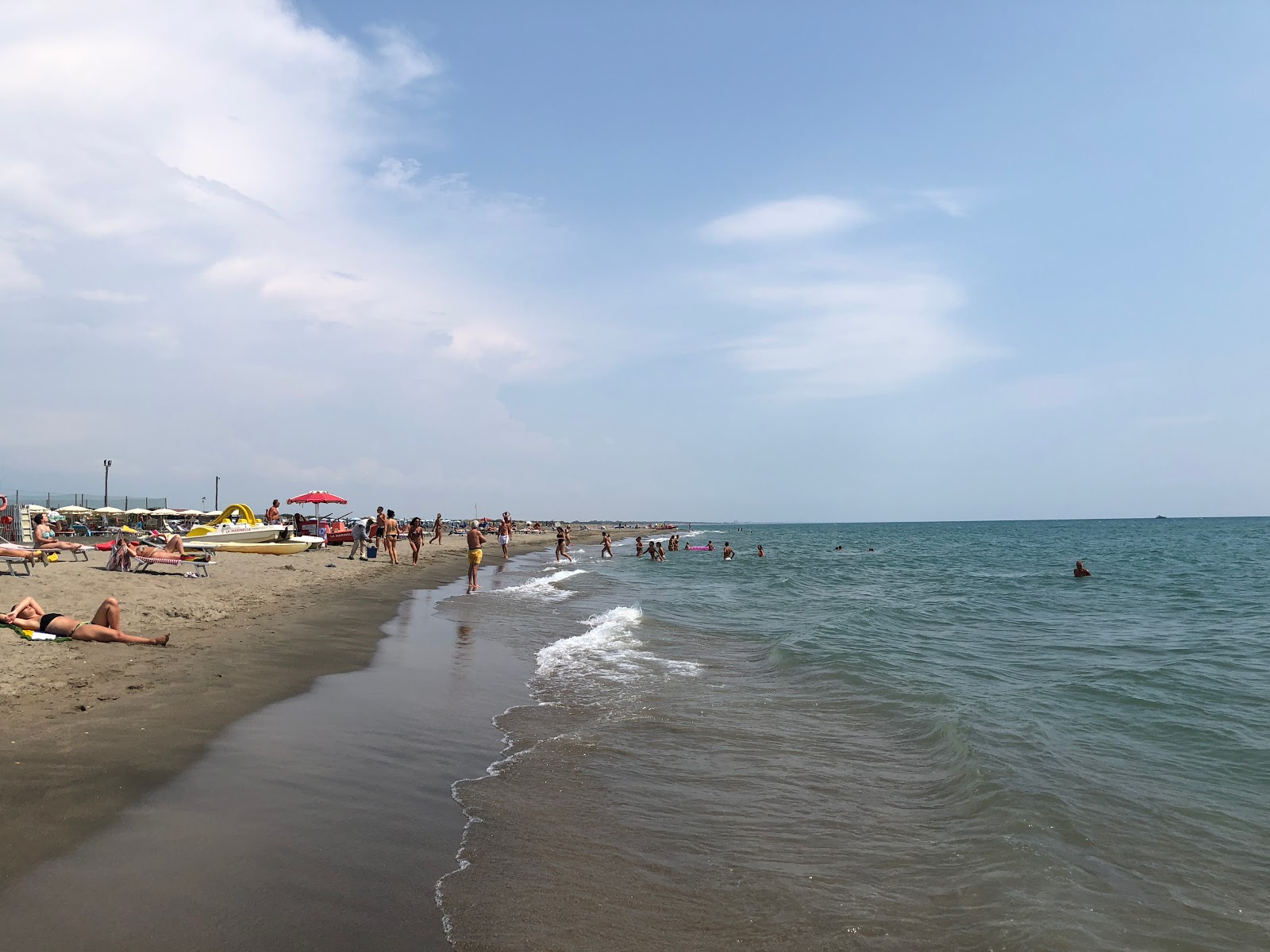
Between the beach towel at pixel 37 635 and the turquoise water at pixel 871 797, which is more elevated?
the beach towel at pixel 37 635

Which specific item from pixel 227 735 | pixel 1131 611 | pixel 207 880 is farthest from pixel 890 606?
pixel 207 880

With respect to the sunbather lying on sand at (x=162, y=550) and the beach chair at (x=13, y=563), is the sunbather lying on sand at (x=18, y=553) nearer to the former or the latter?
the beach chair at (x=13, y=563)

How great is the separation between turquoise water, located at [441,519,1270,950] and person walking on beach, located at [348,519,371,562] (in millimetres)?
16332

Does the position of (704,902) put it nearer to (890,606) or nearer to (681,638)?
(681,638)

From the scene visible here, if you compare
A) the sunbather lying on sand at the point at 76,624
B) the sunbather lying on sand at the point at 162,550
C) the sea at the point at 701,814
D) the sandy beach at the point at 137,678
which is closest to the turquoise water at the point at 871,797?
the sea at the point at 701,814

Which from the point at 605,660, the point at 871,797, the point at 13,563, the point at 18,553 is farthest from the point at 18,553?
the point at 871,797

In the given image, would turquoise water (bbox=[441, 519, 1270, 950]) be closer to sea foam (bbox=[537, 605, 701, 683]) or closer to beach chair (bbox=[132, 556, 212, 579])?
sea foam (bbox=[537, 605, 701, 683])

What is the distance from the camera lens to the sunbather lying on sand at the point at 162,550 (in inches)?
663

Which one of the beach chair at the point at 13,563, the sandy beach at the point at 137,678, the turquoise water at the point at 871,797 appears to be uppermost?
the beach chair at the point at 13,563

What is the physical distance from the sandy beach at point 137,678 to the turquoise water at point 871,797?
95.9 inches

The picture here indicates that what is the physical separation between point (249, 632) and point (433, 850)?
864cm

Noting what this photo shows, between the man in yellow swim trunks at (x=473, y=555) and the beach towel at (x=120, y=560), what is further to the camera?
the man in yellow swim trunks at (x=473, y=555)

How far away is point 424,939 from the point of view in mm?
3666

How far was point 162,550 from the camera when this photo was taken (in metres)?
17.9
